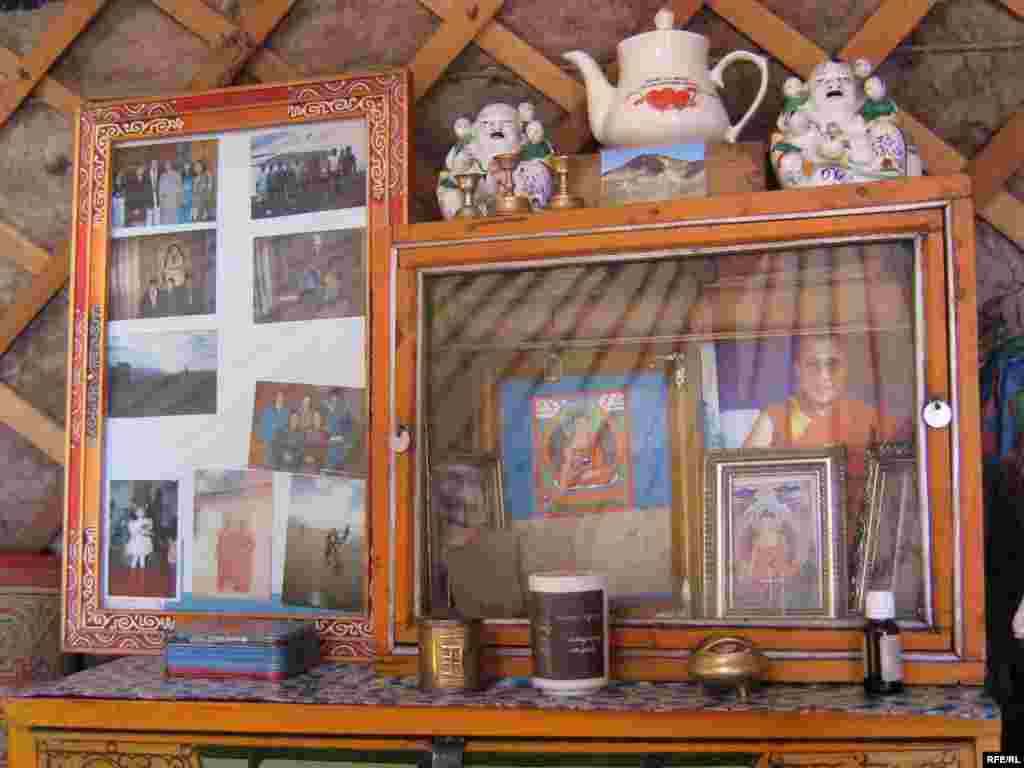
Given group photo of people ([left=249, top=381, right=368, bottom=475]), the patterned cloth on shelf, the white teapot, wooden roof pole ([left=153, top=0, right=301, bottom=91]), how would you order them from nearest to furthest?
the patterned cloth on shelf, the white teapot, group photo of people ([left=249, top=381, right=368, bottom=475]), wooden roof pole ([left=153, top=0, right=301, bottom=91])

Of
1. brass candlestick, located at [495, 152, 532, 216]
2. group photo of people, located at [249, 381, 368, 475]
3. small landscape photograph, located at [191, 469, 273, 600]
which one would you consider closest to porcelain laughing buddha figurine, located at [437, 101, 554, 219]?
brass candlestick, located at [495, 152, 532, 216]

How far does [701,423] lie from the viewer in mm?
990

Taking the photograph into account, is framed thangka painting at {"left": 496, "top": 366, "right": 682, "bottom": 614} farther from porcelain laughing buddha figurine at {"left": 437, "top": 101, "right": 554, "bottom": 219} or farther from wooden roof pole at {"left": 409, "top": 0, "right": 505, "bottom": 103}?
wooden roof pole at {"left": 409, "top": 0, "right": 505, "bottom": 103}

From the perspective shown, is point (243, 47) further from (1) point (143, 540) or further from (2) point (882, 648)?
(2) point (882, 648)

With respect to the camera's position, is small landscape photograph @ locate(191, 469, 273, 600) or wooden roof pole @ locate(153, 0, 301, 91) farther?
wooden roof pole @ locate(153, 0, 301, 91)

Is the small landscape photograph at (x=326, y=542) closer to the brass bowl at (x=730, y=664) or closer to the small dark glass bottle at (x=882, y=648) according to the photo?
the brass bowl at (x=730, y=664)

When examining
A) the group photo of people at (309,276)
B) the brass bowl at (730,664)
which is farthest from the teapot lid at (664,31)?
the brass bowl at (730,664)

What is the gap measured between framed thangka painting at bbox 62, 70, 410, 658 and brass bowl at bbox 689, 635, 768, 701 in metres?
0.39

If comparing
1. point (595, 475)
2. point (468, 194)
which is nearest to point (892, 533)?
point (595, 475)

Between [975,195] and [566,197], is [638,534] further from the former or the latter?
Answer: [975,195]

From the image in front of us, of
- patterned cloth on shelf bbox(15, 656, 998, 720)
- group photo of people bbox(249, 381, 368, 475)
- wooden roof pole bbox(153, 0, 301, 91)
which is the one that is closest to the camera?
patterned cloth on shelf bbox(15, 656, 998, 720)

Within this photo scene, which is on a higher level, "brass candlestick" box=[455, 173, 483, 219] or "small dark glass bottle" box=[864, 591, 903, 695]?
"brass candlestick" box=[455, 173, 483, 219]

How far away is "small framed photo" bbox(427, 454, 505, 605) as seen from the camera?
101cm

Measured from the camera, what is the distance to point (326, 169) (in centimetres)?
118
